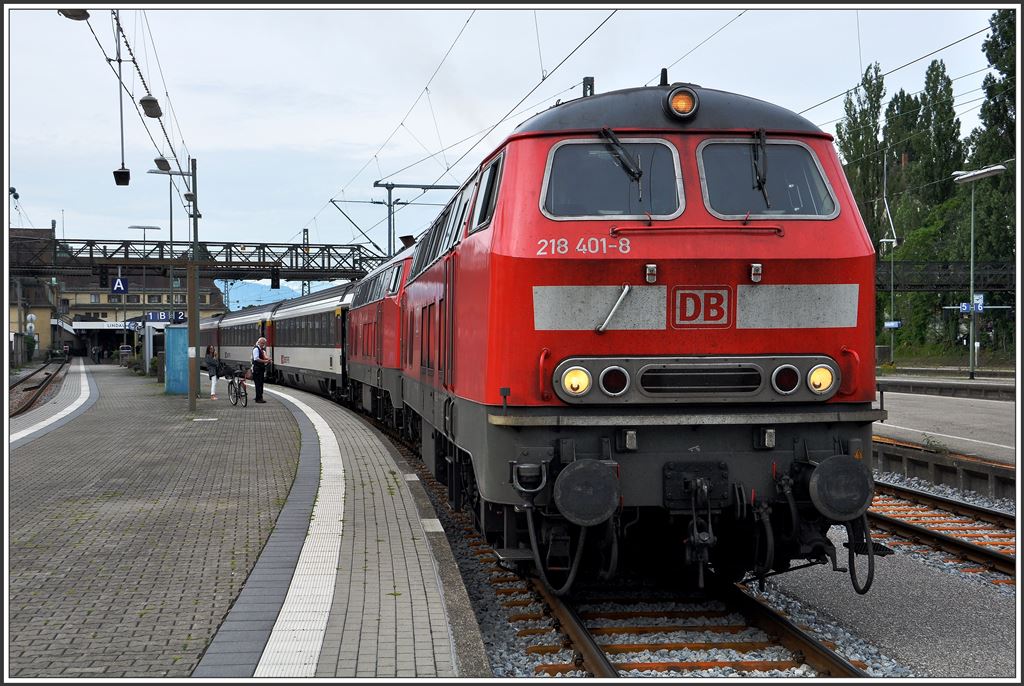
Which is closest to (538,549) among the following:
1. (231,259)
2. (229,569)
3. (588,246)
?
(588,246)

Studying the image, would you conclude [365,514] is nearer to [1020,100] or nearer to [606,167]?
[606,167]

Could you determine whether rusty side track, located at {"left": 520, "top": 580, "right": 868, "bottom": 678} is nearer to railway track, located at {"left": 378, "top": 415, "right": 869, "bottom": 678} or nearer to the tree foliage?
railway track, located at {"left": 378, "top": 415, "right": 869, "bottom": 678}

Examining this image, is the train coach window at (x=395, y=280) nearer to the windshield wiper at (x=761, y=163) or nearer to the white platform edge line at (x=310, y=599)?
the white platform edge line at (x=310, y=599)

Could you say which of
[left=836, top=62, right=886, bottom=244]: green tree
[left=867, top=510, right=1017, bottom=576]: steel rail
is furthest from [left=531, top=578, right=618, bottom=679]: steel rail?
[left=836, top=62, right=886, bottom=244]: green tree

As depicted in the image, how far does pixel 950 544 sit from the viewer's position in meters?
8.69

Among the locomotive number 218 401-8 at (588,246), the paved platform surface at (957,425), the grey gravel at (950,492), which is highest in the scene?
the locomotive number 218 401-8 at (588,246)

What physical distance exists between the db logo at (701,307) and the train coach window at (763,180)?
559 millimetres

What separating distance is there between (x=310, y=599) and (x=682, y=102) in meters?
4.20

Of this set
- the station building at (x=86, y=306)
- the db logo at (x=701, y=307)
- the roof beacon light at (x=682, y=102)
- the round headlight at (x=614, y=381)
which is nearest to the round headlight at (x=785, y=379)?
the db logo at (x=701, y=307)

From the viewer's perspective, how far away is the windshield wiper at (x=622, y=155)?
20.4 feet

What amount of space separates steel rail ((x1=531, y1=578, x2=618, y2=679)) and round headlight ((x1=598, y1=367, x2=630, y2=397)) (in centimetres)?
154

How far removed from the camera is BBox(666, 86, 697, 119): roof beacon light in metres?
6.28

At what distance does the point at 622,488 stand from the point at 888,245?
190 ft

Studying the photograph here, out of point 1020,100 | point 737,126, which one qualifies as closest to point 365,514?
point 737,126
